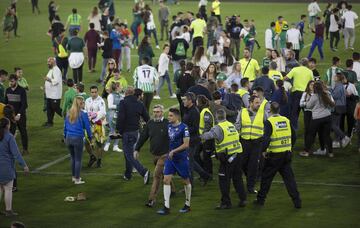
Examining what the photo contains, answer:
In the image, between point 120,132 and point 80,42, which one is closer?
point 120,132

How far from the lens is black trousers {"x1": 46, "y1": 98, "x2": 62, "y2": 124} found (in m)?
24.5

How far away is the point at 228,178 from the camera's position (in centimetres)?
1677

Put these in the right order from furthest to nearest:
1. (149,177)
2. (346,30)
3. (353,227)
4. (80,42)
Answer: (346,30), (80,42), (149,177), (353,227)

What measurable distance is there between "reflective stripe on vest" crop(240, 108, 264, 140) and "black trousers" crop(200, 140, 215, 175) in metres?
1.29

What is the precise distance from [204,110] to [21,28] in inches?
1264

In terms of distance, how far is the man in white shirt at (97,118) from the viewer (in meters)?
20.5

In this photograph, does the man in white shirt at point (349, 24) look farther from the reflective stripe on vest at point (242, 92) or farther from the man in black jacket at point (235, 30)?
the reflective stripe on vest at point (242, 92)

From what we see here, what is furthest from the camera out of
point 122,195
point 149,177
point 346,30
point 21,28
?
point 21,28

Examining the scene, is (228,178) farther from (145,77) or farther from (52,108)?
(52,108)

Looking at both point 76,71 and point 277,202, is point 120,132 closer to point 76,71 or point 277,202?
point 277,202

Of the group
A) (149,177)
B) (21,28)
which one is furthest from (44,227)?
(21,28)

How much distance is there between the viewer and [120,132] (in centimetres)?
1881

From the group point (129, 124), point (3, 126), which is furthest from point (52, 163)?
point (3, 126)

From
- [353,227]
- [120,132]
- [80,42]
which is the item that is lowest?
[353,227]
